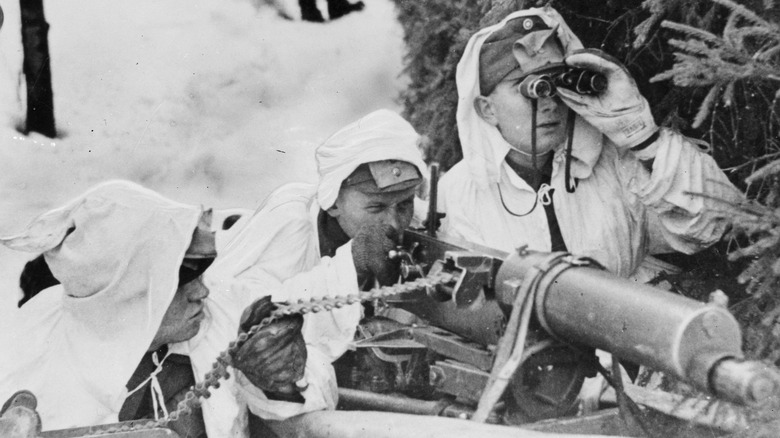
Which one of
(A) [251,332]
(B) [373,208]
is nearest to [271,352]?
(A) [251,332]

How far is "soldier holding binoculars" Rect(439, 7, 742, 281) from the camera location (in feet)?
10.0

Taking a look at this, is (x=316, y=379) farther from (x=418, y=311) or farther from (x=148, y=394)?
(x=148, y=394)

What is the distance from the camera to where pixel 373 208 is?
11.2 feet

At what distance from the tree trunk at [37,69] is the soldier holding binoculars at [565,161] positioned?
1.52 meters

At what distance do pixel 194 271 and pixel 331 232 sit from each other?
67 centimetres

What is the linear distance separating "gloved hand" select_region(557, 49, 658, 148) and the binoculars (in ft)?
0.06

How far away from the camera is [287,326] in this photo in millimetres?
2666

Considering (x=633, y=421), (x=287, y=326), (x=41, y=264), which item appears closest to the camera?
(x=633, y=421)

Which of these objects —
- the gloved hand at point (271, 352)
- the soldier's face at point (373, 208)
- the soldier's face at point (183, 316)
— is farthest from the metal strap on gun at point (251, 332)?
the soldier's face at point (373, 208)

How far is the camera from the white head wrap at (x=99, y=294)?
285 cm

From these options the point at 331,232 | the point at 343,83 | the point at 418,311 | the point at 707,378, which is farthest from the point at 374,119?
the point at 707,378

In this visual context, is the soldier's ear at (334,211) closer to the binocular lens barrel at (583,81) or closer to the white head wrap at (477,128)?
the white head wrap at (477,128)

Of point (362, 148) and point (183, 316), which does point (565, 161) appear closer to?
point (362, 148)

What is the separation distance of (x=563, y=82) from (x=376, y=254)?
2.77 feet
